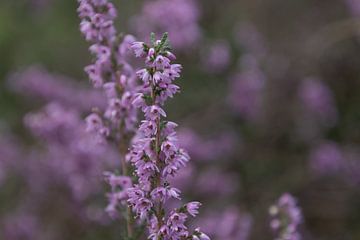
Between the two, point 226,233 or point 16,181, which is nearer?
point 226,233

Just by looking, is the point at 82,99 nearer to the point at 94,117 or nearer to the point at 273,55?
the point at 273,55

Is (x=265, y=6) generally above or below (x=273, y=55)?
above

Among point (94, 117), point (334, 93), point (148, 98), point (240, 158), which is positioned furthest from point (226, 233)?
point (334, 93)

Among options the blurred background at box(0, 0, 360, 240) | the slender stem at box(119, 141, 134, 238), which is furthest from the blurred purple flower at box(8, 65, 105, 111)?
the slender stem at box(119, 141, 134, 238)

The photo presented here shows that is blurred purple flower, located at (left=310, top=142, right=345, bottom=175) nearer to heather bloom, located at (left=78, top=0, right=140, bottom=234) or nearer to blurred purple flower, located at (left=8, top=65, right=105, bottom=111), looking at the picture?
blurred purple flower, located at (left=8, top=65, right=105, bottom=111)

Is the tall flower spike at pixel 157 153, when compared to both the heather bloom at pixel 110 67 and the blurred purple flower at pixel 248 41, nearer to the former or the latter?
the heather bloom at pixel 110 67

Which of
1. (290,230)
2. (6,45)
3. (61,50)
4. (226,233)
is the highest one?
(61,50)

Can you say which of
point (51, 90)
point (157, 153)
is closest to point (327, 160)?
point (51, 90)
